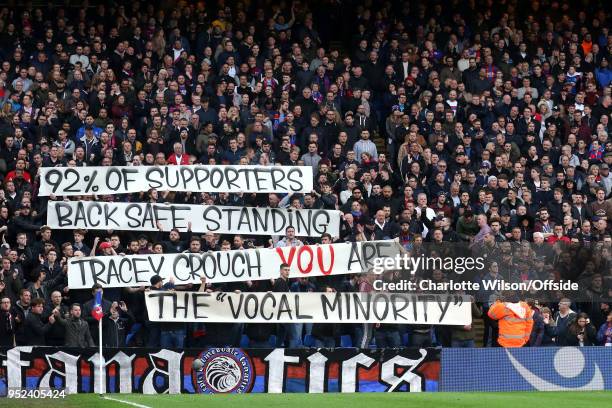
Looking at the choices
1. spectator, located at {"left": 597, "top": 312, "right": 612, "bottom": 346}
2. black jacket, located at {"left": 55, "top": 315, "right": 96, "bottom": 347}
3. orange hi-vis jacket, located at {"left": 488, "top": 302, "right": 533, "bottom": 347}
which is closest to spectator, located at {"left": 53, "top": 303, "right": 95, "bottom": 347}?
black jacket, located at {"left": 55, "top": 315, "right": 96, "bottom": 347}

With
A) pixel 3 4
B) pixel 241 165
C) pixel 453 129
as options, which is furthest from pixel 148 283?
pixel 3 4

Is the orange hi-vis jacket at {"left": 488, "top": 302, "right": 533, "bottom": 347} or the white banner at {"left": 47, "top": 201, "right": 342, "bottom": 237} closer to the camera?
the orange hi-vis jacket at {"left": 488, "top": 302, "right": 533, "bottom": 347}

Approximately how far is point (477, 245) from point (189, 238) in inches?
215

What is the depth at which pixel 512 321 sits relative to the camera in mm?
25891

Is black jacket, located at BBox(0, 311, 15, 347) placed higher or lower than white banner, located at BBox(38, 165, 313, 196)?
lower

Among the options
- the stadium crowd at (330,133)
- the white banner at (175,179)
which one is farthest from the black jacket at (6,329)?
the white banner at (175,179)

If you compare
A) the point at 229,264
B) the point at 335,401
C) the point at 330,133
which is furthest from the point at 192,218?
the point at 335,401

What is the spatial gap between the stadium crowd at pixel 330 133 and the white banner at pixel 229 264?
0.24 metres

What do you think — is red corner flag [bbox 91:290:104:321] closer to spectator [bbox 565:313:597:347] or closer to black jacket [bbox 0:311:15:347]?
black jacket [bbox 0:311:15:347]

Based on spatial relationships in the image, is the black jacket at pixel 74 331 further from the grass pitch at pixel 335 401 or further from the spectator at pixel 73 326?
the grass pitch at pixel 335 401

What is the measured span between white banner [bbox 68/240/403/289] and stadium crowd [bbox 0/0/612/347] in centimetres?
24

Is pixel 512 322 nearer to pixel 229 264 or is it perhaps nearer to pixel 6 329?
pixel 229 264

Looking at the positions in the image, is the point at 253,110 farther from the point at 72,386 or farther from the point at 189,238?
the point at 72,386

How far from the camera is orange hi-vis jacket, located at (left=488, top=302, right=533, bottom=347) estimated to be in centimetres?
2583
